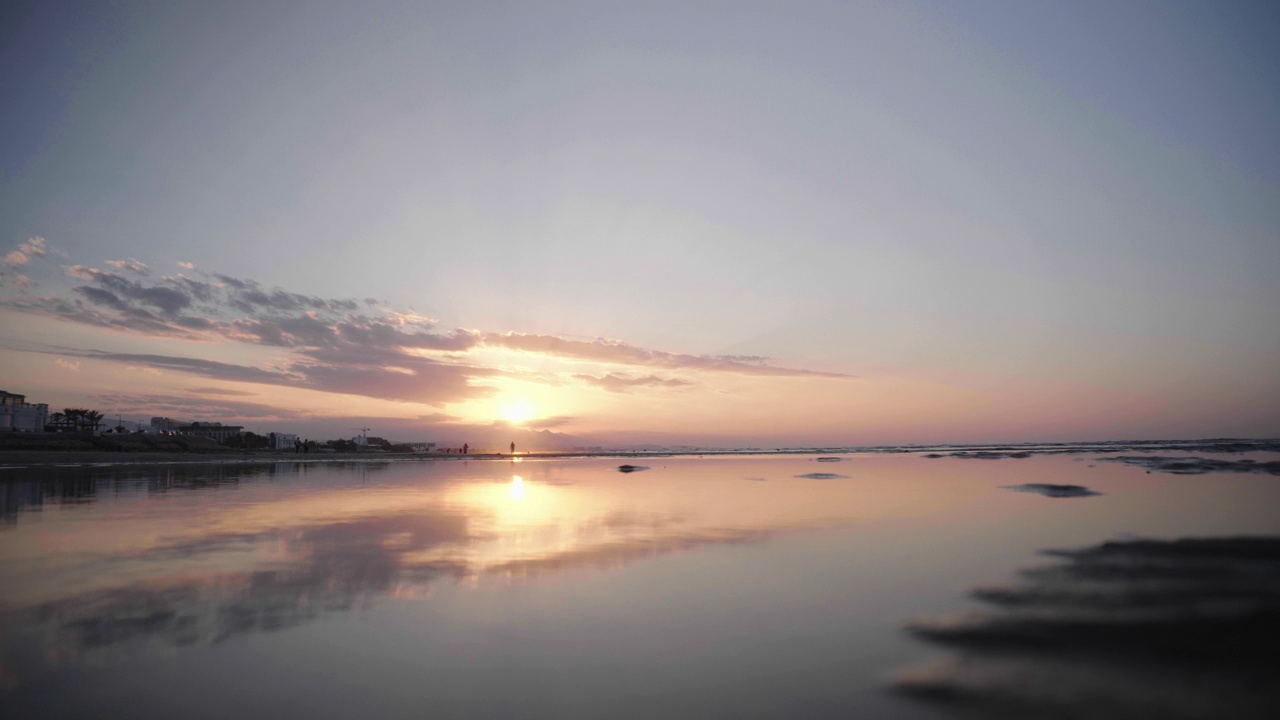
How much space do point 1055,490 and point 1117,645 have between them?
79.5ft

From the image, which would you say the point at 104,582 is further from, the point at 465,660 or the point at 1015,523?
the point at 1015,523

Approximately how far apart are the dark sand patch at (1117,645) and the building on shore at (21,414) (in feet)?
349

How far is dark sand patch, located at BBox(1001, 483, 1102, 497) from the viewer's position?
26372 mm

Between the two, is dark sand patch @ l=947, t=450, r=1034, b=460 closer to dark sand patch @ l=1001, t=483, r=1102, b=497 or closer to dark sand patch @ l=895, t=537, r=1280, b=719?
dark sand patch @ l=1001, t=483, r=1102, b=497

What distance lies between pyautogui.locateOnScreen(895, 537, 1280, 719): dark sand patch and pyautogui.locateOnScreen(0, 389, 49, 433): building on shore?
4183 inches

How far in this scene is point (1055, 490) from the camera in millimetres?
28078

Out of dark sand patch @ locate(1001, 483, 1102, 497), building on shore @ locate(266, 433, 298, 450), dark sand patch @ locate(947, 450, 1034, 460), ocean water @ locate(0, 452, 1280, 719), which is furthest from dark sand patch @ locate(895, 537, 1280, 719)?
building on shore @ locate(266, 433, 298, 450)

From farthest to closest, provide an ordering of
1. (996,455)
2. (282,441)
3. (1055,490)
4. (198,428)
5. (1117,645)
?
(198,428) < (282,441) < (996,455) < (1055,490) < (1117,645)

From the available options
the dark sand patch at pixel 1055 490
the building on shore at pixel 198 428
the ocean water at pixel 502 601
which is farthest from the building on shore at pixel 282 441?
the dark sand patch at pixel 1055 490

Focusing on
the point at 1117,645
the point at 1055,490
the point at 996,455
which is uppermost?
the point at 1117,645

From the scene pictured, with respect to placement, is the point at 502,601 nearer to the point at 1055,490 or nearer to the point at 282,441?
the point at 1055,490

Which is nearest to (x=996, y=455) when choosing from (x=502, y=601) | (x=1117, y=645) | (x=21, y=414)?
(x=1117, y=645)

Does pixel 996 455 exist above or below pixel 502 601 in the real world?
below

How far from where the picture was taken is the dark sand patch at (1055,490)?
2637 centimetres
